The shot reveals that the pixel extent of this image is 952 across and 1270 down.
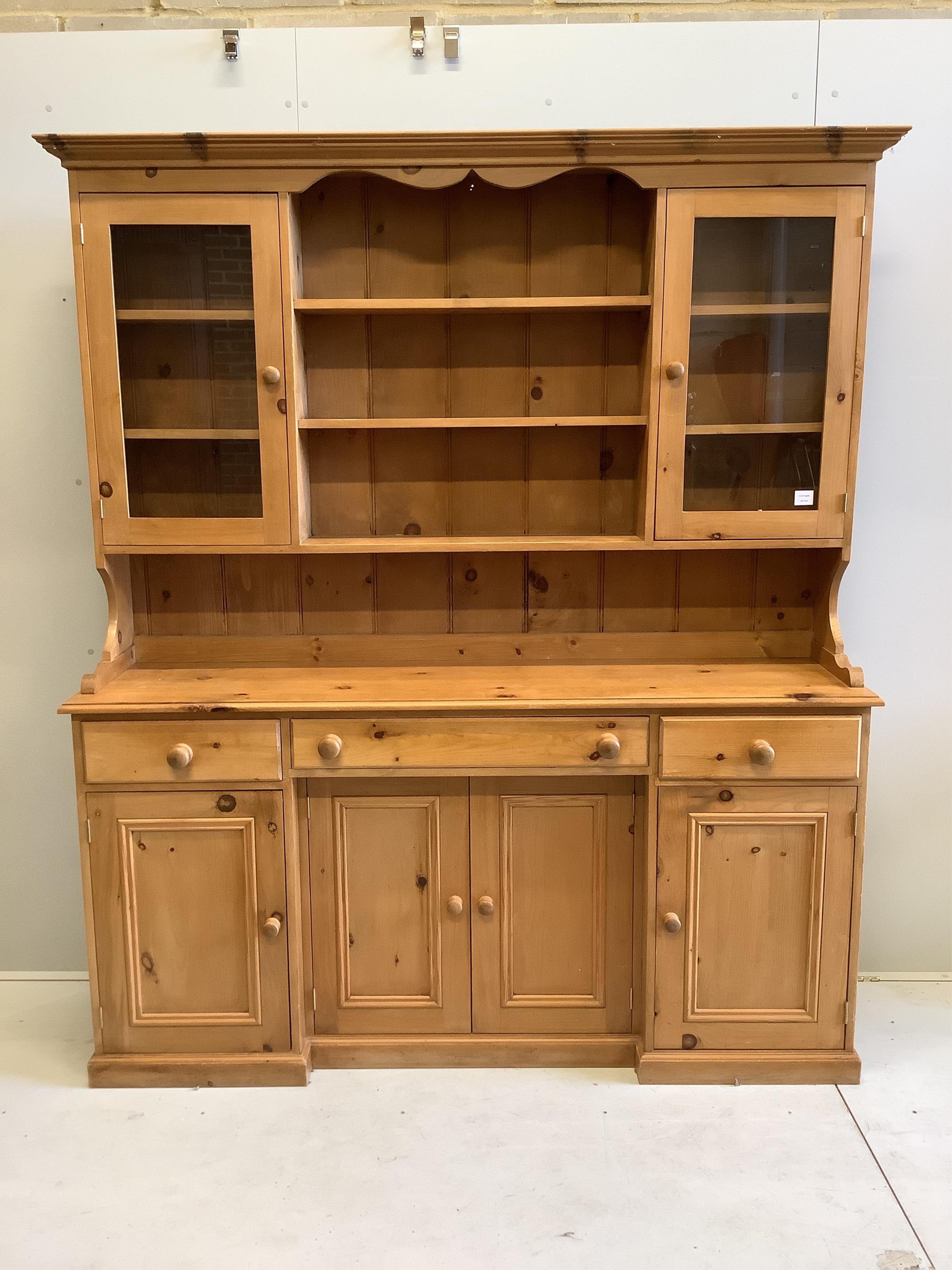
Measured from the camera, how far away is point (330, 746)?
213 centimetres

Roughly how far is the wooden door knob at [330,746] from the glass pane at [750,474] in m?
0.96

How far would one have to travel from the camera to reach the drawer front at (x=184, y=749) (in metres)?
2.14

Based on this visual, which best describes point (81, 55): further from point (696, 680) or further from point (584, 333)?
point (696, 680)

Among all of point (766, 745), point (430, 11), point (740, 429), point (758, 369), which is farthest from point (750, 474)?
point (430, 11)

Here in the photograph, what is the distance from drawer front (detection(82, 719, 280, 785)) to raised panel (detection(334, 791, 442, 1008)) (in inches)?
8.6

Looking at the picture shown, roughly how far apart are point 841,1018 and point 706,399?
147 centimetres

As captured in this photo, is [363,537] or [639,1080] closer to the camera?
[639,1080]

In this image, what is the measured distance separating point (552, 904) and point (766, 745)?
0.62 meters

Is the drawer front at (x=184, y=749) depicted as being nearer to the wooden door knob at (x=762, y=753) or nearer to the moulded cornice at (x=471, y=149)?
the wooden door knob at (x=762, y=753)

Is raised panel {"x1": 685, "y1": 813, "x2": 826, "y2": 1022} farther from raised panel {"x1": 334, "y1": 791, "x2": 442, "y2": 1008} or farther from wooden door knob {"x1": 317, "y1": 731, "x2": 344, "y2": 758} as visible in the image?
wooden door knob {"x1": 317, "y1": 731, "x2": 344, "y2": 758}

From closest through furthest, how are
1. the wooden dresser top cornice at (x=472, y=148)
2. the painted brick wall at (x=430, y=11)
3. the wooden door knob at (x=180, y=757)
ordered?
the wooden dresser top cornice at (x=472, y=148) < the wooden door knob at (x=180, y=757) < the painted brick wall at (x=430, y=11)

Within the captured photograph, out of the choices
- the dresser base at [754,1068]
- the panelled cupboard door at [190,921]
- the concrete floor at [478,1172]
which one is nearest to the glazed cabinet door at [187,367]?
the panelled cupboard door at [190,921]

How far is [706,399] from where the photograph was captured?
7.17ft

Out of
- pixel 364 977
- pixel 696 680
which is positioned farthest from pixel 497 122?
pixel 364 977
